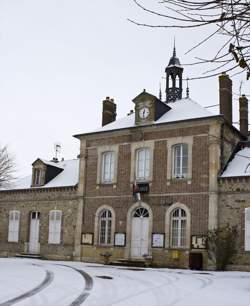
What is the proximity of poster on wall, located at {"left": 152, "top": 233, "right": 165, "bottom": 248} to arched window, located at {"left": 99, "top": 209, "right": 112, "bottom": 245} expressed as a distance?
2617 millimetres

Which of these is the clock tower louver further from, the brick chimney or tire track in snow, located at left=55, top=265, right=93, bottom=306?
tire track in snow, located at left=55, top=265, right=93, bottom=306

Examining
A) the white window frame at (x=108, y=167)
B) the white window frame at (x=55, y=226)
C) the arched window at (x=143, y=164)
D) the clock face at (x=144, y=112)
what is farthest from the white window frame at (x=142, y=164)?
the white window frame at (x=55, y=226)

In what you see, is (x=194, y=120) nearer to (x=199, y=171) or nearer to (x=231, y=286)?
(x=199, y=171)

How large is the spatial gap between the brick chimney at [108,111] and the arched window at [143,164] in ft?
13.6

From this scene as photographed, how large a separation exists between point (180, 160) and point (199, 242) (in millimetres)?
3876

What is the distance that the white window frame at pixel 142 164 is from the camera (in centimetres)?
2347

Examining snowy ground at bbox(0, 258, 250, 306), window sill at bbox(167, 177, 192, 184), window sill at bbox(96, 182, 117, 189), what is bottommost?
snowy ground at bbox(0, 258, 250, 306)

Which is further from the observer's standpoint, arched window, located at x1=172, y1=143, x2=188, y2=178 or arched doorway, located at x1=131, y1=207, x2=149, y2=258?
arched doorway, located at x1=131, y1=207, x2=149, y2=258

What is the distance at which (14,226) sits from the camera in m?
28.0

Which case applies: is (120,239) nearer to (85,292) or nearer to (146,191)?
(146,191)

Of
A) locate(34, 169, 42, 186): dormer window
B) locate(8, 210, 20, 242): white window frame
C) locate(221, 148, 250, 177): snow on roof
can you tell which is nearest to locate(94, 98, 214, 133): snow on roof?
locate(221, 148, 250, 177): snow on roof

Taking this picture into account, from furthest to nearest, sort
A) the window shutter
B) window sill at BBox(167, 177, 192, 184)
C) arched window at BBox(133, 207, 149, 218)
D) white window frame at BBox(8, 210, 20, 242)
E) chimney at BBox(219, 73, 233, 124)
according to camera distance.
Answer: white window frame at BBox(8, 210, 20, 242) → chimney at BBox(219, 73, 233, 124) → arched window at BBox(133, 207, 149, 218) → window sill at BBox(167, 177, 192, 184) → the window shutter

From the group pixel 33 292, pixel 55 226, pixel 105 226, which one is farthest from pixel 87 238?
pixel 33 292

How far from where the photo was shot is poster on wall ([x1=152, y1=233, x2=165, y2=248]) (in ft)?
72.6
